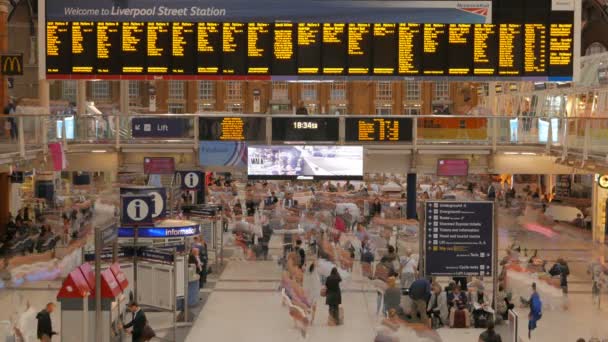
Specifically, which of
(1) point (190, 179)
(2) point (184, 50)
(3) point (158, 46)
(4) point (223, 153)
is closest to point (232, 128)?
(4) point (223, 153)

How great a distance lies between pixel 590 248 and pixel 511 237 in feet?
8.73

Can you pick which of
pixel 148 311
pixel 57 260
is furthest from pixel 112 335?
pixel 57 260

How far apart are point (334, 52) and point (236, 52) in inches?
97.1

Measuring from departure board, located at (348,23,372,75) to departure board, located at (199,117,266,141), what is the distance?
277cm

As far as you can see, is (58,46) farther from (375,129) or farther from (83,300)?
(83,300)

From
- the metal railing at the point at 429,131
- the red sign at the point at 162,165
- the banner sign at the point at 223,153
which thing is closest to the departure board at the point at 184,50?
the metal railing at the point at 429,131

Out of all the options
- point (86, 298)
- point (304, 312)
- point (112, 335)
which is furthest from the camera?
point (304, 312)

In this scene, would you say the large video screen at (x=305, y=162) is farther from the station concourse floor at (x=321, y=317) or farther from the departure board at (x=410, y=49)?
the station concourse floor at (x=321, y=317)

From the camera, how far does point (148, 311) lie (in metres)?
17.3

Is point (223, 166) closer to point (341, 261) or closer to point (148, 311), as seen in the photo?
point (341, 261)

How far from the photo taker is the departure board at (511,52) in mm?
22422

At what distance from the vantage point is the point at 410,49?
22.5 meters

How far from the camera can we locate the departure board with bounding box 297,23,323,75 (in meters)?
22.4

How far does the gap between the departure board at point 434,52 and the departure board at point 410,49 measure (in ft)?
0.42
